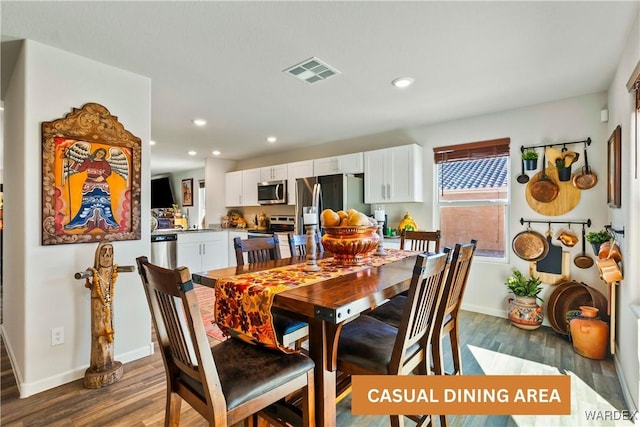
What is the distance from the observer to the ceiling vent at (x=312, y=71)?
95.0 inches

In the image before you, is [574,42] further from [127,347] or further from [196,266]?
[196,266]

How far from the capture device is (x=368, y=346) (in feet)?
4.70

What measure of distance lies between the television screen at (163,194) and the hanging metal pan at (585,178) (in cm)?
904

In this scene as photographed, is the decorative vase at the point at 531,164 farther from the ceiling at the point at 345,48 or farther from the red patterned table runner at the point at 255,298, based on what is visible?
the red patterned table runner at the point at 255,298

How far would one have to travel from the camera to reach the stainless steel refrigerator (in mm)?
Result: 4359

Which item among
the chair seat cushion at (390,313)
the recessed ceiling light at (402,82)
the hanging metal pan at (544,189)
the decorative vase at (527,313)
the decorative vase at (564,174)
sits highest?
the recessed ceiling light at (402,82)

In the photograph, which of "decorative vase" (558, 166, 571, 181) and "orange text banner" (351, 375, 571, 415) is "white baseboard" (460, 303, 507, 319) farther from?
"orange text banner" (351, 375, 571, 415)

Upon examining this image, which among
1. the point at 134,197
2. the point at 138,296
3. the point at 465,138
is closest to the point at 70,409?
the point at 138,296

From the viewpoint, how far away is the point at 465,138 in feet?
12.4

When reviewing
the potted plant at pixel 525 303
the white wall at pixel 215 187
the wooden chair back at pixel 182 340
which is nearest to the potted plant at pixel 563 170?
the potted plant at pixel 525 303

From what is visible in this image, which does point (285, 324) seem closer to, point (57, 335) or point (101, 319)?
point (101, 319)

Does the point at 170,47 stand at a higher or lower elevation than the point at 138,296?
higher

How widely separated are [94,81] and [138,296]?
67.3 inches

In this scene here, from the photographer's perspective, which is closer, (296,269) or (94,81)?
(296,269)
